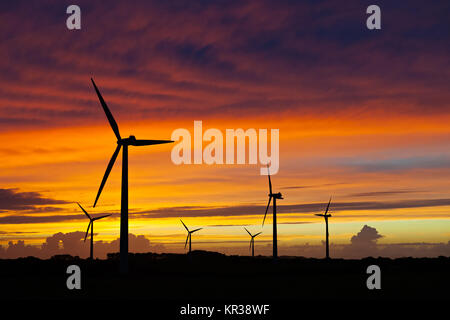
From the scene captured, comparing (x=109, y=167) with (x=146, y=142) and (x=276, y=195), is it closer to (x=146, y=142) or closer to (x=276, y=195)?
(x=146, y=142)

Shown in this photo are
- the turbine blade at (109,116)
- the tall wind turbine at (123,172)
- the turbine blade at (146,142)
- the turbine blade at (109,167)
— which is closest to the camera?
the tall wind turbine at (123,172)

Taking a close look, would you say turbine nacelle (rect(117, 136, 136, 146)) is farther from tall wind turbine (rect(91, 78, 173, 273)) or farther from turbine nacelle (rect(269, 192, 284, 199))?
turbine nacelle (rect(269, 192, 284, 199))

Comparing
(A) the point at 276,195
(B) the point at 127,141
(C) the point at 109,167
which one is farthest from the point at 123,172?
(A) the point at 276,195

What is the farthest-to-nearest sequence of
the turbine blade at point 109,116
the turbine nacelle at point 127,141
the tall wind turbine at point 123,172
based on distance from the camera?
the turbine nacelle at point 127,141
the turbine blade at point 109,116
the tall wind turbine at point 123,172

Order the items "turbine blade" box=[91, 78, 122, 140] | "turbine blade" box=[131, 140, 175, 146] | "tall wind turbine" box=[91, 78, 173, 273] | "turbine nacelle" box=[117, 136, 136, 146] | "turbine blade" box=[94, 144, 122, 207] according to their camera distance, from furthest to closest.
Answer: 1. "turbine blade" box=[131, 140, 175, 146]
2. "turbine nacelle" box=[117, 136, 136, 146]
3. "turbine blade" box=[91, 78, 122, 140]
4. "turbine blade" box=[94, 144, 122, 207]
5. "tall wind turbine" box=[91, 78, 173, 273]

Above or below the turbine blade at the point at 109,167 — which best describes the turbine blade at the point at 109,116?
above

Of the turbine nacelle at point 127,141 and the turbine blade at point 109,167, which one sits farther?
the turbine nacelle at point 127,141

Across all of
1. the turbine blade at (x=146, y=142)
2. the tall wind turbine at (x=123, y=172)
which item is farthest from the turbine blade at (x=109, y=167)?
the turbine blade at (x=146, y=142)

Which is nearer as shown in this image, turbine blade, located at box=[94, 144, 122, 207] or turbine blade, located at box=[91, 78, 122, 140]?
turbine blade, located at box=[94, 144, 122, 207]

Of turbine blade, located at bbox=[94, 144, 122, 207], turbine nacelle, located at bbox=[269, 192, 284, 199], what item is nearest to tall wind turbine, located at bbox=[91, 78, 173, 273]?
turbine blade, located at bbox=[94, 144, 122, 207]

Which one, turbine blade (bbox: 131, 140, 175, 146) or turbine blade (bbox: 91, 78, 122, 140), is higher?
turbine blade (bbox: 91, 78, 122, 140)

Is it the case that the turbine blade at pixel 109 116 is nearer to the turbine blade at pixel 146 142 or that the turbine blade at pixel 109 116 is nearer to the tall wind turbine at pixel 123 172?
the tall wind turbine at pixel 123 172
